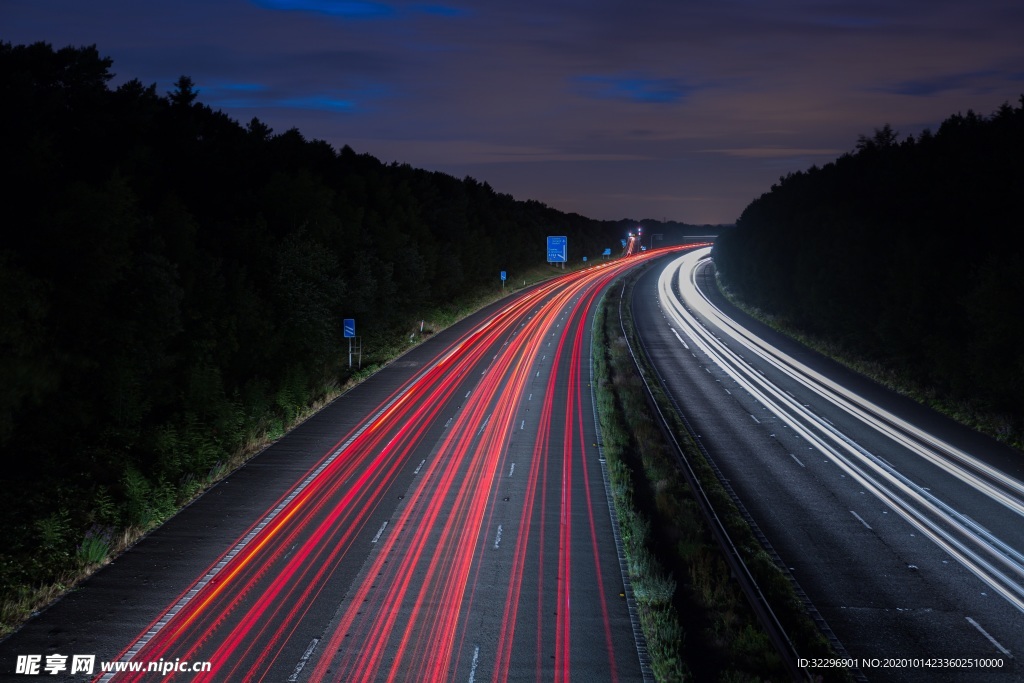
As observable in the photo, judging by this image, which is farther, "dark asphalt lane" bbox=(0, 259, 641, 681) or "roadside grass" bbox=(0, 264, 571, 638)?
"roadside grass" bbox=(0, 264, 571, 638)

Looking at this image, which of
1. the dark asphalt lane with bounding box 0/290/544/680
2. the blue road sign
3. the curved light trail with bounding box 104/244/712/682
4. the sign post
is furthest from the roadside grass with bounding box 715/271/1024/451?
the blue road sign

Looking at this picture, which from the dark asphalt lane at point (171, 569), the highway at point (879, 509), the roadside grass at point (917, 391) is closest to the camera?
the dark asphalt lane at point (171, 569)

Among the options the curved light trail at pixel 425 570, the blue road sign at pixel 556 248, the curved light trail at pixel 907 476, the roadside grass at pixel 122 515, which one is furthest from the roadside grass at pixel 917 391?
the blue road sign at pixel 556 248

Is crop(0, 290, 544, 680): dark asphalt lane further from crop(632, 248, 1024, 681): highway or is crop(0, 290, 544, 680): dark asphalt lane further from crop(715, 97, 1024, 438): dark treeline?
crop(715, 97, 1024, 438): dark treeline

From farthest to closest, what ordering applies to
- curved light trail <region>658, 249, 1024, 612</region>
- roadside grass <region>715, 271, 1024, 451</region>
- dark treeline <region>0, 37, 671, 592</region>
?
1. roadside grass <region>715, 271, 1024, 451</region>
2. dark treeline <region>0, 37, 671, 592</region>
3. curved light trail <region>658, 249, 1024, 612</region>

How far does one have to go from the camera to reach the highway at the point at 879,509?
14.9 meters

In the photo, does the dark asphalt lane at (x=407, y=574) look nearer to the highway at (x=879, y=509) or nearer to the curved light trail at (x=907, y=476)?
the highway at (x=879, y=509)

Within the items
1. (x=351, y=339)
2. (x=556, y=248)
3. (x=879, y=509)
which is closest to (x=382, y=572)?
(x=879, y=509)

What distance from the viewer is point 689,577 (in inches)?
691

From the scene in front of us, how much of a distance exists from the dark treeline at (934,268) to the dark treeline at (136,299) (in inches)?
1176

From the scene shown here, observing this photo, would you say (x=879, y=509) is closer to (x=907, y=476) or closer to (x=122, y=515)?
(x=907, y=476)

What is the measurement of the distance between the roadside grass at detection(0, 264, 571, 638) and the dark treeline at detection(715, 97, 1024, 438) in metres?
29.5

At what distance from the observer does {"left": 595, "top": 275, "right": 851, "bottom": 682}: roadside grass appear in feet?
45.1

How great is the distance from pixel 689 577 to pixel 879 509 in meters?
8.19
